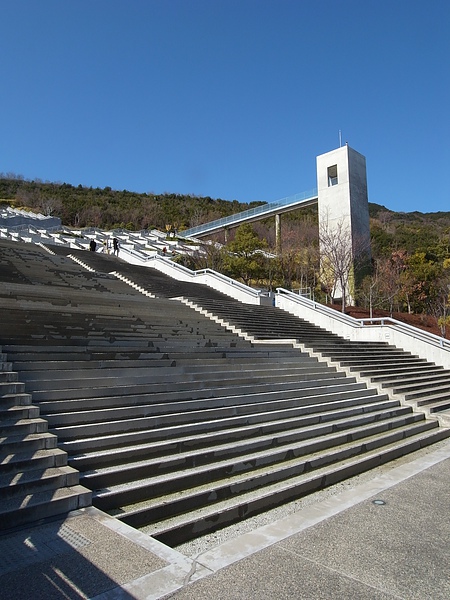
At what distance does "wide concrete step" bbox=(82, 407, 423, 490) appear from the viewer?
4953 millimetres

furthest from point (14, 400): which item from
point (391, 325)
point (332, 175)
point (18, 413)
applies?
point (332, 175)

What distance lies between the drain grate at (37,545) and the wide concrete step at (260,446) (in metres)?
0.97

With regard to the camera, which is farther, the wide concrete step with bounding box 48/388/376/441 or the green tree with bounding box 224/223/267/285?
the green tree with bounding box 224/223/267/285

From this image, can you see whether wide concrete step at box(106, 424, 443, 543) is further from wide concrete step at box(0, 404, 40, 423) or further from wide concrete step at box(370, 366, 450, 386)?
wide concrete step at box(370, 366, 450, 386)

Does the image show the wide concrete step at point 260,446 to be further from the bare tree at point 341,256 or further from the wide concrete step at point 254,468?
the bare tree at point 341,256

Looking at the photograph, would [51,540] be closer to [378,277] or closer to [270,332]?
[270,332]

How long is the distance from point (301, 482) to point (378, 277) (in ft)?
81.7

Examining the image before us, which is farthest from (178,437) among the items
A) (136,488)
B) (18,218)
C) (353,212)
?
(18,218)

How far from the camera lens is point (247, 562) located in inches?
144

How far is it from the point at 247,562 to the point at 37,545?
1734 mm

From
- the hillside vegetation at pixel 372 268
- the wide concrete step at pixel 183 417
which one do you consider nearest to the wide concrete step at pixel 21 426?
the wide concrete step at pixel 183 417

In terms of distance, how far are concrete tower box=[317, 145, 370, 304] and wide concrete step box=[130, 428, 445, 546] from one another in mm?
23815

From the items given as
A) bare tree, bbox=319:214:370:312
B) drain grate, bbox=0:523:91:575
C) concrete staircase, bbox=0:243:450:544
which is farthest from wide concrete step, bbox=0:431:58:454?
bare tree, bbox=319:214:370:312

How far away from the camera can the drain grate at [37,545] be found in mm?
3194
